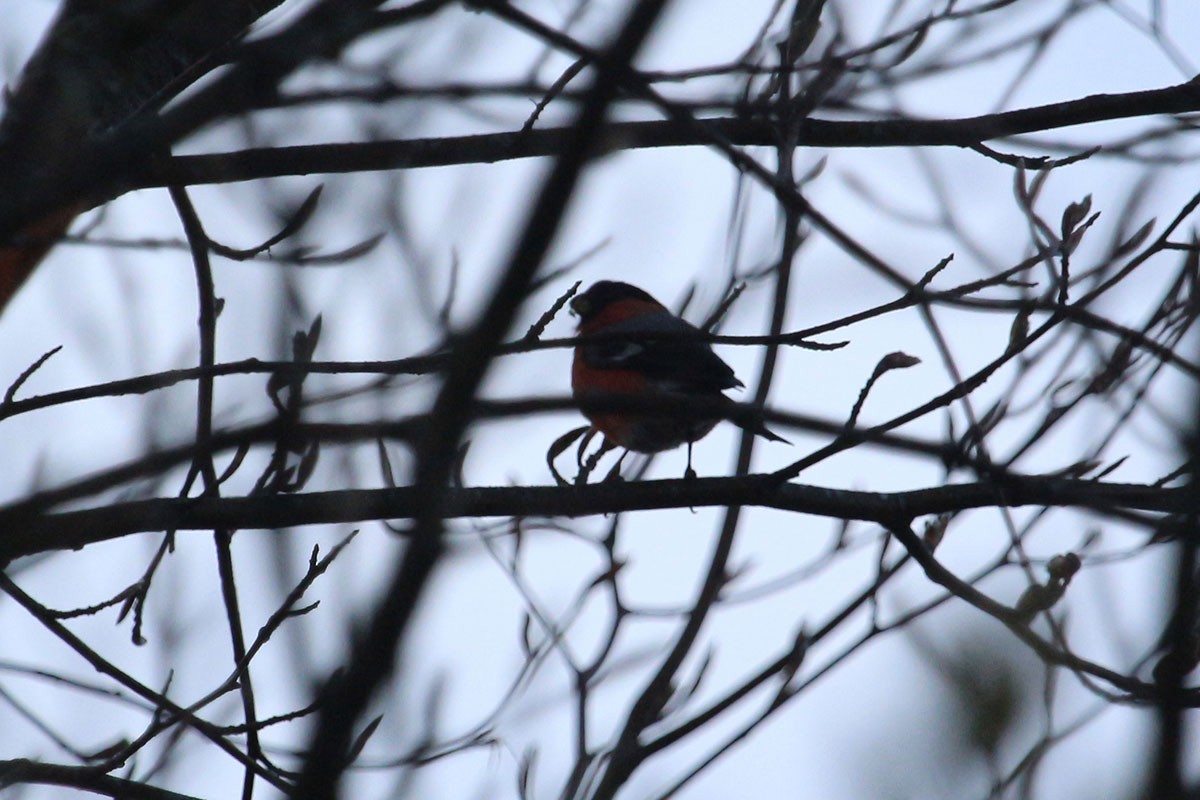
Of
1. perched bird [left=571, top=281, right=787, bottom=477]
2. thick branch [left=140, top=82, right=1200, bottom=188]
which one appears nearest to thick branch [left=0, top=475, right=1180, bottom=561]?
perched bird [left=571, top=281, right=787, bottom=477]

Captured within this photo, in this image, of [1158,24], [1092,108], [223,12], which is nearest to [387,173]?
[223,12]

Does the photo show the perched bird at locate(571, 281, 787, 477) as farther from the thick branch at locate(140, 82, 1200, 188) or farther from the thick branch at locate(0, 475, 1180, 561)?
the thick branch at locate(140, 82, 1200, 188)

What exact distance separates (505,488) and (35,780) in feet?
3.64

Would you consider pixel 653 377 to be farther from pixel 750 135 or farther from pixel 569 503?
pixel 569 503

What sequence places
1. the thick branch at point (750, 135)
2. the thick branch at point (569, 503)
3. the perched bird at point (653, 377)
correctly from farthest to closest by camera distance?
1. the perched bird at point (653, 377)
2. the thick branch at point (750, 135)
3. the thick branch at point (569, 503)

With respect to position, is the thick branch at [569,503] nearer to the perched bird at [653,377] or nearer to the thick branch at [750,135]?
the perched bird at [653,377]

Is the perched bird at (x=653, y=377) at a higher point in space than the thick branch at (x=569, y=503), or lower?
higher

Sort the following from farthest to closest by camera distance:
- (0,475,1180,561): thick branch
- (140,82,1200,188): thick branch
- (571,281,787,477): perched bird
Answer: (571,281,787,477): perched bird
(140,82,1200,188): thick branch
(0,475,1180,561): thick branch

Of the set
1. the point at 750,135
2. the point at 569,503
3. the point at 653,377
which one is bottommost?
the point at 569,503

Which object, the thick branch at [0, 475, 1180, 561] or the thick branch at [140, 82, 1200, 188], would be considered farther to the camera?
the thick branch at [140, 82, 1200, 188]

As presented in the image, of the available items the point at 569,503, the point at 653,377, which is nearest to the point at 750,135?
the point at 569,503

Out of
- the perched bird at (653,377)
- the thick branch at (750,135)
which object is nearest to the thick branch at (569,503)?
the perched bird at (653,377)

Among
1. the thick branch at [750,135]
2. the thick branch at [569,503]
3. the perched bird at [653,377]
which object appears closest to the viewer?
the thick branch at [569,503]

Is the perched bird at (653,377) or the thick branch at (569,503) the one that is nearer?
the thick branch at (569,503)
